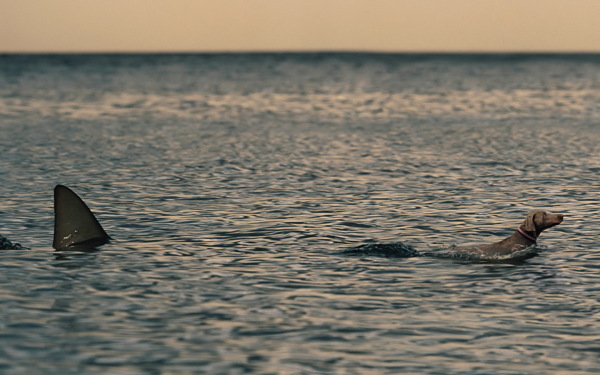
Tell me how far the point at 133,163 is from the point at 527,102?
52.6 m

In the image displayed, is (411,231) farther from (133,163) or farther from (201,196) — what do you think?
(133,163)

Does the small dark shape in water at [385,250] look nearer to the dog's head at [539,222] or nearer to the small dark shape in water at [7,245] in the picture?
the dog's head at [539,222]

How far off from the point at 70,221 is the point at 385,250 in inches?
252

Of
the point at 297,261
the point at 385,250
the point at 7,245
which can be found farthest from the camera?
the point at 7,245

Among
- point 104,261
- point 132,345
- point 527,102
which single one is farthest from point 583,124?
point 132,345

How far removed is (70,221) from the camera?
21.8 meters

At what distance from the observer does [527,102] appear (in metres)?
85.4

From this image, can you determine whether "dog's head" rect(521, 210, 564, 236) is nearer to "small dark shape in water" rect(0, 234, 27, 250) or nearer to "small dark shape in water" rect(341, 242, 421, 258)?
"small dark shape in water" rect(341, 242, 421, 258)

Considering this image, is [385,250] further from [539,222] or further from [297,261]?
[539,222]

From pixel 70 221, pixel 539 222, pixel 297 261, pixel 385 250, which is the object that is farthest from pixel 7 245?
pixel 539 222

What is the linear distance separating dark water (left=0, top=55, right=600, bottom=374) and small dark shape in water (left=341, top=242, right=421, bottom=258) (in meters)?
0.40

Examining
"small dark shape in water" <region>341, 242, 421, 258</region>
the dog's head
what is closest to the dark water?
"small dark shape in water" <region>341, 242, 421, 258</region>

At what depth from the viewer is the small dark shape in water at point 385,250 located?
844 inches

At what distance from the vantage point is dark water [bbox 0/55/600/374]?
14742 millimetres
